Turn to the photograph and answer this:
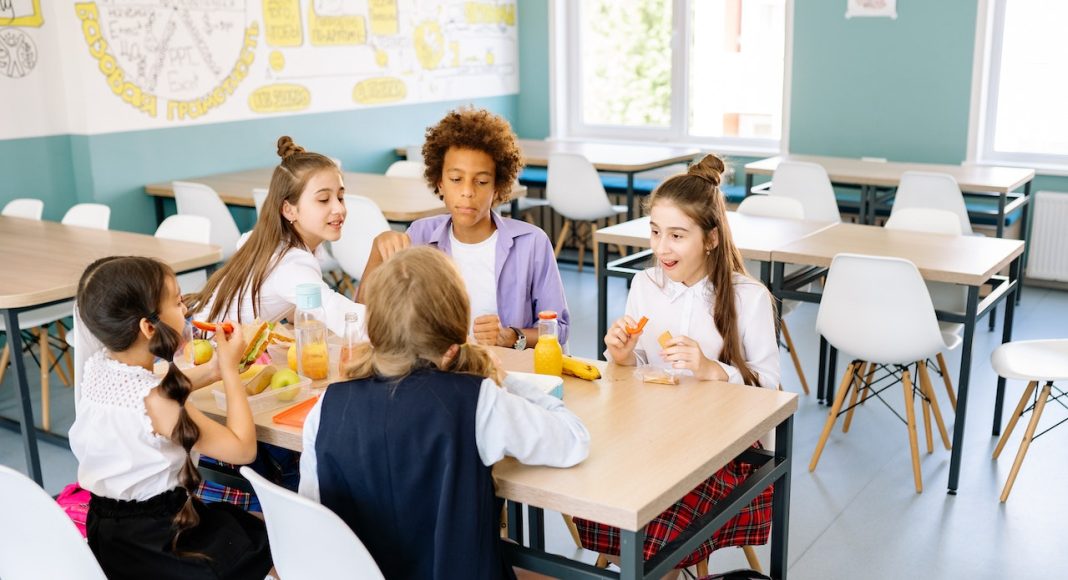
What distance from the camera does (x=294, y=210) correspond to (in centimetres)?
251

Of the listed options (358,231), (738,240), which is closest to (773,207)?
(738,240)

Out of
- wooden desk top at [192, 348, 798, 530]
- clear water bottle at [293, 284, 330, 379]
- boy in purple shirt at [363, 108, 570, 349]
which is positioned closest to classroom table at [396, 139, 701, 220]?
boy in purple shirt at [363, 108, 570, 349]

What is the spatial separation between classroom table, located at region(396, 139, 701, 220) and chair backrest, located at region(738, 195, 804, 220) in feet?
4.98

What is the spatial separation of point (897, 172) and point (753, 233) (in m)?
1.83

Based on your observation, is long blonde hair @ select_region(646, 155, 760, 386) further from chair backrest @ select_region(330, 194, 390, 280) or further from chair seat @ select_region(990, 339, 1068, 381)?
chair backrest @ select_region(330, 194, 390, 280)

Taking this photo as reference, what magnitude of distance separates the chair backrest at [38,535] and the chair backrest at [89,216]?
2673 millimetres

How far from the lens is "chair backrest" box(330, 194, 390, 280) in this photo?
13.8 ft

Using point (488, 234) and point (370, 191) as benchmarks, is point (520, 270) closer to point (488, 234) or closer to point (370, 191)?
point (488, 234)

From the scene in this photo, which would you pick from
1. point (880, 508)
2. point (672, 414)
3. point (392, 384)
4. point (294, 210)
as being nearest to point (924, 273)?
point (880, 508)

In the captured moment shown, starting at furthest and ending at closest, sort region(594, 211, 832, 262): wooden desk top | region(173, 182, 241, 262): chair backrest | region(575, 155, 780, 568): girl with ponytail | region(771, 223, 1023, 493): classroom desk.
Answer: region(173, 182, 241, 262): chair backrest
region(594, 211, 832, 262): wooden desk top
region(771, 223, 1023, 493): classroom desk
region(575, 155, 780, 568): girl with ponytail

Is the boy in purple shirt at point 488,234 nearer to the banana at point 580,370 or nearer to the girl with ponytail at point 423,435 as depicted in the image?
the banana at point 580,370

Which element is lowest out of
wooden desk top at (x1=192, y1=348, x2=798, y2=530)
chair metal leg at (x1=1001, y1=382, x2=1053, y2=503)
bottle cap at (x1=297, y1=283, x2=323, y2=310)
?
chair metal leg at (x1=1001, y1=382, x2=1053, y2=503)

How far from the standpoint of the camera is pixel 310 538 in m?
1.49

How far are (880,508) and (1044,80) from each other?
12.3 ft
